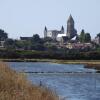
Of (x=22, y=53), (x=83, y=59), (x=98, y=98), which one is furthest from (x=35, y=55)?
(x=98, y=98)

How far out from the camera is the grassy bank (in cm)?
1155

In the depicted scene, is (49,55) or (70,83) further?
(49,55)

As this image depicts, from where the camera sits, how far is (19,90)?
13094 millimetres

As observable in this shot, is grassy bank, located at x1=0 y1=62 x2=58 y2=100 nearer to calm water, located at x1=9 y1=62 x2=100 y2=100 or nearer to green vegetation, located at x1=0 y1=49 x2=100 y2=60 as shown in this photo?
calm water, located at x1=9 y1=62 x2=100 y2=100

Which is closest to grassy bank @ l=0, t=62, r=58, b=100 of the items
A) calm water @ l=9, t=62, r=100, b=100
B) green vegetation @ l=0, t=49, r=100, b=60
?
→ calm water @ l=9, t=62, r=100, b=100

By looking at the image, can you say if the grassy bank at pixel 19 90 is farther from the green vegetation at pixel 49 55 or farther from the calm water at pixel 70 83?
the green vegetation at pixel 49 55

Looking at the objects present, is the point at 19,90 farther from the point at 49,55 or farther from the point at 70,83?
the point at 49,55

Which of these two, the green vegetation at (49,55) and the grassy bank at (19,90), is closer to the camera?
the grassy bank at (19,90)

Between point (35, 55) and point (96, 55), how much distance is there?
1976 centimetres

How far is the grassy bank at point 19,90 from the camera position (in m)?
11.6

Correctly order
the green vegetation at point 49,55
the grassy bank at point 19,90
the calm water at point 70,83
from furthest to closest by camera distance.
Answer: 1. the green vegetation at point 49,55
2. the calm water at point 70,83
3. the grassy bank at point 19,90

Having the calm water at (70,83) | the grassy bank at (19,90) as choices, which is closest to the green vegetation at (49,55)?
the calm water at (70,83)

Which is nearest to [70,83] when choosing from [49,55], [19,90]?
[19,90]

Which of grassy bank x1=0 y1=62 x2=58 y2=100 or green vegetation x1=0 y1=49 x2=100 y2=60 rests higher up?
green vegetation x1=0 y1=49 x2=100 y2=60
